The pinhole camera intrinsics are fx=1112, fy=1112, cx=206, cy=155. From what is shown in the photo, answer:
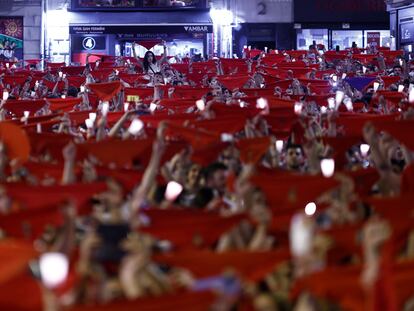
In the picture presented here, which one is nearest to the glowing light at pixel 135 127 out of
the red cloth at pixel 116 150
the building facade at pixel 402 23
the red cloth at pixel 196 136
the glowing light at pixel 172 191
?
the red cloth at pixel 116 150

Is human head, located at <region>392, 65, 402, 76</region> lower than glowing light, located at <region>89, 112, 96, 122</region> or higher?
higher

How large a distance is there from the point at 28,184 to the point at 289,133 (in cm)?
716

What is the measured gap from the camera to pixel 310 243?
8.20m

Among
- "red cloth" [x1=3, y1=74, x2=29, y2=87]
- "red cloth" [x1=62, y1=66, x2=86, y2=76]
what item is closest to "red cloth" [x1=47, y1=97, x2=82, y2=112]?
"red cloth" [x1=3, y1=74, x2=29, y2=87]

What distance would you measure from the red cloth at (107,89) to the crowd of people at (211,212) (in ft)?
12.9

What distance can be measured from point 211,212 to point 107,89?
53.3ft

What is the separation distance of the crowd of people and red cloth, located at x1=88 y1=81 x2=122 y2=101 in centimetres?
393

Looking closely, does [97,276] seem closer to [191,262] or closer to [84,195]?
[191,262]

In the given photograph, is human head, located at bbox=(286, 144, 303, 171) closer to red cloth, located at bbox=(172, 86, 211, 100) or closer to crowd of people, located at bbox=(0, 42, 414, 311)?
crowd of people, located at bbox=(0, 42, 414, 311)

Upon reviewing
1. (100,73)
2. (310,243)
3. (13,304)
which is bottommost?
(13,304)

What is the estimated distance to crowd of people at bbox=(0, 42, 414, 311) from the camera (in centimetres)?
871

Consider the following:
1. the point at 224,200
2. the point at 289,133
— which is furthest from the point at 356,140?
the point at 224,200

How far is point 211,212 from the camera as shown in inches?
423

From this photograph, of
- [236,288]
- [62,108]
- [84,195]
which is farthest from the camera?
[62,108]
